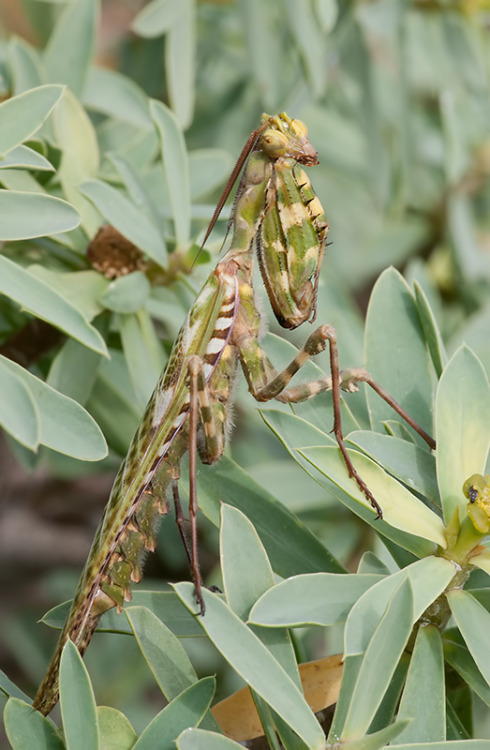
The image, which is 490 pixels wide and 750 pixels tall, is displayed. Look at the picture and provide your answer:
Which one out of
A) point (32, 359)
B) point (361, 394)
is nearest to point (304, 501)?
point (361, 394)

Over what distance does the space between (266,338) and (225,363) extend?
9cm

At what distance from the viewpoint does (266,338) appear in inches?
51.2

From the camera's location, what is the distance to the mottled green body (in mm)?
1174

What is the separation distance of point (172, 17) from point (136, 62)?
619mm

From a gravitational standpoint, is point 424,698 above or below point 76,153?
below

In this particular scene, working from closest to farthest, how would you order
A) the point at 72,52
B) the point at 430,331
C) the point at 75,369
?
the point at 430,331 < the point at 75,369 < the point at 72,52

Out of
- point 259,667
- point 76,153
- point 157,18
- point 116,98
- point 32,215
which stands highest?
point 157,18

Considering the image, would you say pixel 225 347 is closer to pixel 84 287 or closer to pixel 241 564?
pixel 84 287

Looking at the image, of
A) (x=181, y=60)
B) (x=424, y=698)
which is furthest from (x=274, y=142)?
(x=424, y=698)

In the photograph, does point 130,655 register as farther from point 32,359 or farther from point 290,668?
point 290,668

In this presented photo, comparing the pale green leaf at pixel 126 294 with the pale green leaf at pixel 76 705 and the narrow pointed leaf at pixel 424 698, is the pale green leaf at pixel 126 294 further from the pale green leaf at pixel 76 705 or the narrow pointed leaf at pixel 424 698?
the narrow pointed leaf at pixel 424 698

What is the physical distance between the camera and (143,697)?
263 cm

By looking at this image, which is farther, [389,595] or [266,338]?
[266,338]

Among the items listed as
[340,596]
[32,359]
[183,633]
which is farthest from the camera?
[32,359]
